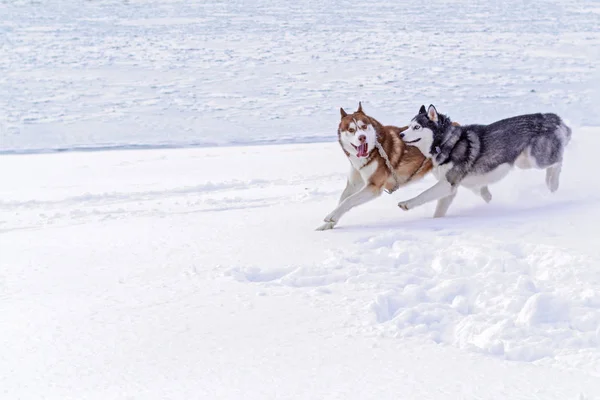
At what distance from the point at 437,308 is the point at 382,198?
9.29 feet

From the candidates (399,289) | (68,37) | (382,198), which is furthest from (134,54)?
(399,289)

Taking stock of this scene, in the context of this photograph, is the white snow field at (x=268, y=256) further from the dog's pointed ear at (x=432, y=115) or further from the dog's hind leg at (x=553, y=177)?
the dog's pointed ear at (x=432, y=115)

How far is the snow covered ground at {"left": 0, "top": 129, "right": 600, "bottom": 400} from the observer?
2592mm

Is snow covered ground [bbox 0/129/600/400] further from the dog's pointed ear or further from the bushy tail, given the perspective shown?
the dog's pointed ear

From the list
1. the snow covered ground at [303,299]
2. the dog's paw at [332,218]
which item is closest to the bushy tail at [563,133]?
the snow covered ground at [303,299]

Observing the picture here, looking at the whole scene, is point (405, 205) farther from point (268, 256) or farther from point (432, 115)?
point (268, 256)

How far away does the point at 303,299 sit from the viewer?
134 inches

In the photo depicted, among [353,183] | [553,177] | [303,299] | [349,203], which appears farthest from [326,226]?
[553,177]

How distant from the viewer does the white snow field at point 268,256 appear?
8.71 feet

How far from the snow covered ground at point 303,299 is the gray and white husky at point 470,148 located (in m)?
0.23

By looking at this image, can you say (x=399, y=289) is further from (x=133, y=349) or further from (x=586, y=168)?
(x=586, y=168)

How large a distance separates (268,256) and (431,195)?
1389mm

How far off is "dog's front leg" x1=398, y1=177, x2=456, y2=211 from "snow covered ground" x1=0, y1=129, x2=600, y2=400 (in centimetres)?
12

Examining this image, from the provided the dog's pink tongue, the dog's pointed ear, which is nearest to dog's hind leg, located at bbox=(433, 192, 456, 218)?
the dog's pointed ear
